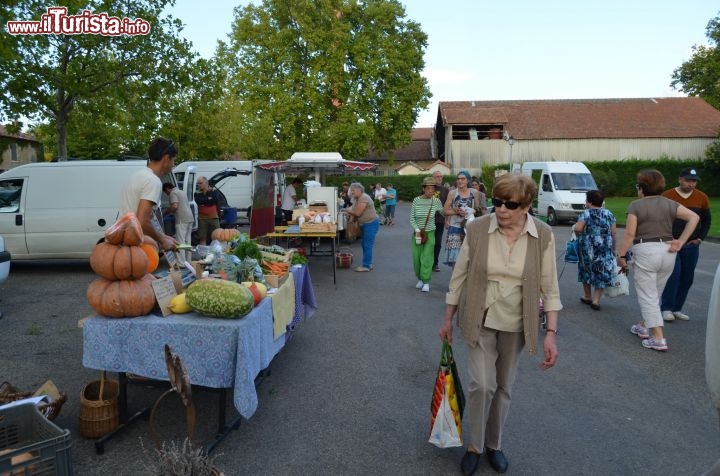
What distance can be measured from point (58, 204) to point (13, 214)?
0.87 meters

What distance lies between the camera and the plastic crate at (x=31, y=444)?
2303 millimetres

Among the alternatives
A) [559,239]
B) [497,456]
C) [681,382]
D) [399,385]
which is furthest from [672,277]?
[559,239]

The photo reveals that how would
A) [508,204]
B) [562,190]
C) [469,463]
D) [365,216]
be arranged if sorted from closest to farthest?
[508,204] → [469,463] → [365,216] → [562,190]

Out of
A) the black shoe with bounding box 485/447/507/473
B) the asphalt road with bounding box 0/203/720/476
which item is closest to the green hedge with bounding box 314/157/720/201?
the asphalt road with bounding box 0/203/720/476

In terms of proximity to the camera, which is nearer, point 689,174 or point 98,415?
point 98,415

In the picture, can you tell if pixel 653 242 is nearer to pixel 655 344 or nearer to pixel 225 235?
pixel 655 344

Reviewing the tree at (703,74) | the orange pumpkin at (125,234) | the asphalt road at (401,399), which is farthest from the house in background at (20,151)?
the tree at (703,74)

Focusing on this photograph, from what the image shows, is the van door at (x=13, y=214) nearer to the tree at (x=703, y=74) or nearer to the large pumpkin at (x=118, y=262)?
the large pumpkin at (x=118, y=262)

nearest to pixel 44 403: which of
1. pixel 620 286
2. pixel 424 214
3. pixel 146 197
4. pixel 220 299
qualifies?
pixel 220 299

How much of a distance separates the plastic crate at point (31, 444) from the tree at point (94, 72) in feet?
45.8

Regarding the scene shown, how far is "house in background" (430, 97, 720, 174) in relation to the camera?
4231 centimetres

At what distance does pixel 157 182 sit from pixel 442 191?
9.22m

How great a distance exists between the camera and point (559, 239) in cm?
1645

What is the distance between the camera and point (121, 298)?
3543 mm
